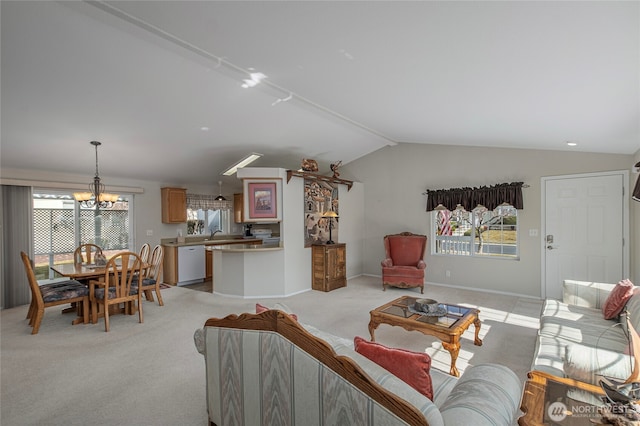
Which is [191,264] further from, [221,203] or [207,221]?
[221,203]

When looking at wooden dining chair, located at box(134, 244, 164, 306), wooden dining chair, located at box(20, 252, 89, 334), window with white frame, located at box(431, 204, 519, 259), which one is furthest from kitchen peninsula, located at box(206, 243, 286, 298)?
window with white frame, located at box(431, 204, 519, 259)

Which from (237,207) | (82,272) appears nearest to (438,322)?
(82,272)

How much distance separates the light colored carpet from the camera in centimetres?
218

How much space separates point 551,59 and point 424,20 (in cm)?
86

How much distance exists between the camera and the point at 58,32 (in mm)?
2244

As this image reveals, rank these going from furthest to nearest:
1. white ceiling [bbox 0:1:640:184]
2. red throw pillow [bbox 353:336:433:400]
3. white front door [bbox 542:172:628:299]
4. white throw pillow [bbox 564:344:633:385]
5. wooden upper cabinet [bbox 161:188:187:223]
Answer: wooden upper cabinet [bbox 161:188:187:223]
white front door [bbox 542:172:628:299]
white throw pillow [bbox 564:344:633:385]
white ceiling [bbox 0:1:640:184]
red throw pillow [bbox 353:336:433:400]

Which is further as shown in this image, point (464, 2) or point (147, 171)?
point (147, 171)

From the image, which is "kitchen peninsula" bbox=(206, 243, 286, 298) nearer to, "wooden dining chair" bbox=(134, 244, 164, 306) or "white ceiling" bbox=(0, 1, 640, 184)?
"wooden dining chair" bbox=(134, 244, 164, 306)

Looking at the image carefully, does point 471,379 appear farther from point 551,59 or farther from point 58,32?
point 58,32

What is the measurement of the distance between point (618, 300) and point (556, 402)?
1.91 m

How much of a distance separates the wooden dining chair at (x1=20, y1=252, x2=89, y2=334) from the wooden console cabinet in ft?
11.5

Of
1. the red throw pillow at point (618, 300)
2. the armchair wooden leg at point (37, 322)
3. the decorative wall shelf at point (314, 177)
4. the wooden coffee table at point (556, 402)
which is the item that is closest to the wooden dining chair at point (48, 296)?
the armchair wooden leg at point (37, 322)

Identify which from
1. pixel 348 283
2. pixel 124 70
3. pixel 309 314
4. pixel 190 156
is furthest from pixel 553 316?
pixel 190 156

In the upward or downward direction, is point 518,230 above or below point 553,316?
above
